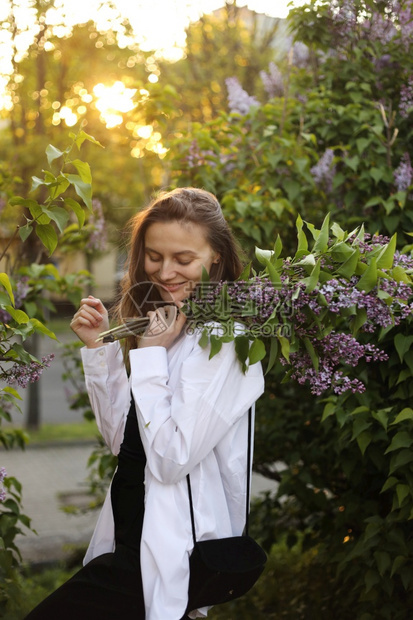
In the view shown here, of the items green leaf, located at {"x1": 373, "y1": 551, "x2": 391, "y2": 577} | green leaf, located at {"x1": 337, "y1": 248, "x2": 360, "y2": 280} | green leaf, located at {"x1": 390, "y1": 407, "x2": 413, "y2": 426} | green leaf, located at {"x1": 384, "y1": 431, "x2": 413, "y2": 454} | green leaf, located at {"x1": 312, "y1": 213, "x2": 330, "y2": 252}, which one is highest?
green leaf, located at {"x1": 312, "y1": 213, "x2": 330, "y2": 252}

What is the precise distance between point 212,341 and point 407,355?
0.95 metres

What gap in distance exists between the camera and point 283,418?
395cm

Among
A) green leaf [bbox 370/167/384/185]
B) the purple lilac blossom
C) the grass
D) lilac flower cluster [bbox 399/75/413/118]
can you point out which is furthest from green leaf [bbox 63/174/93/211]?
the grass

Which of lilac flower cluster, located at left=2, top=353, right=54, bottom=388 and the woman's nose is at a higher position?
the woman's nose

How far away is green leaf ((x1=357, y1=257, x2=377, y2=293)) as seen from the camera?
1.99m

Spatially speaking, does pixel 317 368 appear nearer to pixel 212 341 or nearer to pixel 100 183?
pixel 212 341

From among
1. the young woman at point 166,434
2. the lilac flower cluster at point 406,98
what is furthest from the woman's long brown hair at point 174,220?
the lilac flower cluster at point 406,98

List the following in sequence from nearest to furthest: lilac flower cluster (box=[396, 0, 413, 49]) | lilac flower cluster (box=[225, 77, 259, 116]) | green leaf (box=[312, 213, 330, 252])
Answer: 1. green leaf (box=[312, 213, 330, 252])
2. lilac flower cluster (box=[396, 0, 413, 49])
3. lilac flower cluster (box=[225, 77, 259, 116])

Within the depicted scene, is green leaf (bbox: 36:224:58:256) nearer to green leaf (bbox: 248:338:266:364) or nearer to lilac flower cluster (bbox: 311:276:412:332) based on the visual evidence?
green leaf (bbox: 248:338:266:364)

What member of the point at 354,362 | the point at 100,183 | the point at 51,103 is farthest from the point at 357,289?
the point at 100,183

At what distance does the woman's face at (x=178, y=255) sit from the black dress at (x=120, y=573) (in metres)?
0.41

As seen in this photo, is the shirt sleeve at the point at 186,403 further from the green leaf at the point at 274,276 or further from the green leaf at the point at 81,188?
the green leaf at the point at 81,188

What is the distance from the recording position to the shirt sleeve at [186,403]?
76.5 inches

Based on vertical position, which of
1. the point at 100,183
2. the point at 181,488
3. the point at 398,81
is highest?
the point at 398,81
